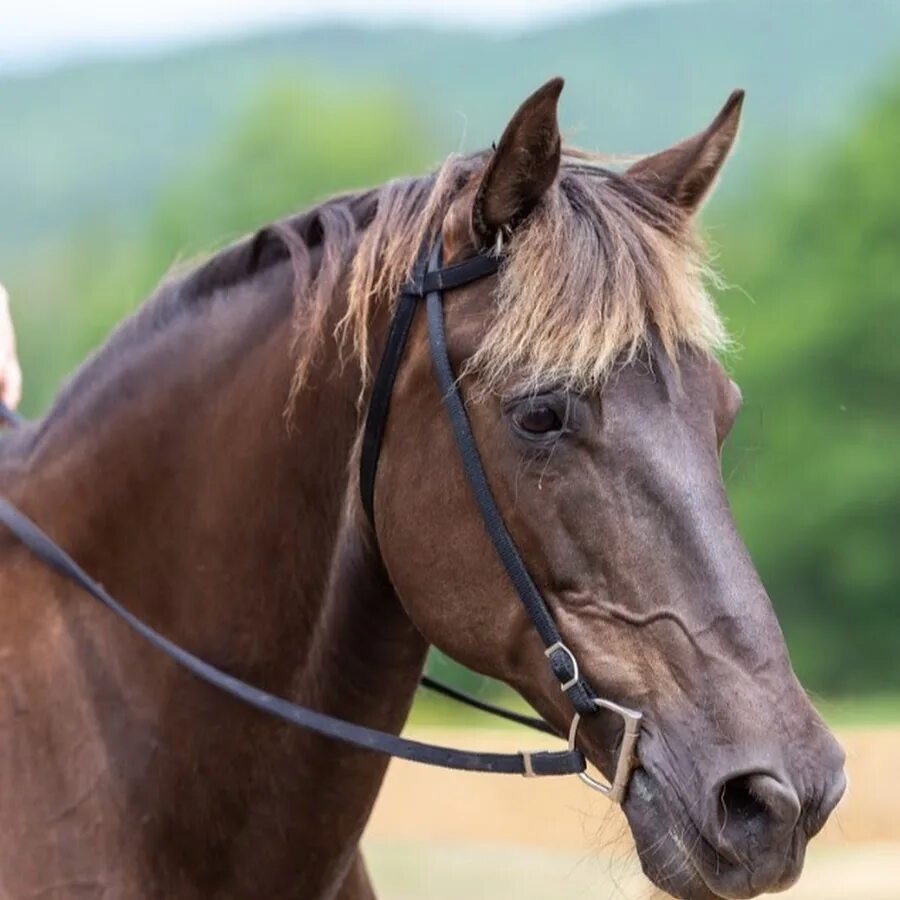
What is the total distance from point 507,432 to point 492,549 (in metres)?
0.23

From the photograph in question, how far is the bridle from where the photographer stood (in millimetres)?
2730

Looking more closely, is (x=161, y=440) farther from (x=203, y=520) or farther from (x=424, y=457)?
A: (x=424, y=457)

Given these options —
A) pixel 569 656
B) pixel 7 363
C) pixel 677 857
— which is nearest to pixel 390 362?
pixel 569 656

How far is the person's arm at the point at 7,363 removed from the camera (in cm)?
398

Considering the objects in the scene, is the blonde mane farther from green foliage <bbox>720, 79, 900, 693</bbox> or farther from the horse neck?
green foliage <bbox>720, 79, 900, 693</bbox>

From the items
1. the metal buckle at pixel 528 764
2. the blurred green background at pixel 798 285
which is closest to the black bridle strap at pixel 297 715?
the metal buckle at pixel 528 764

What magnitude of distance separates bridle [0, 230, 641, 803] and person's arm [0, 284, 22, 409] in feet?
2.70

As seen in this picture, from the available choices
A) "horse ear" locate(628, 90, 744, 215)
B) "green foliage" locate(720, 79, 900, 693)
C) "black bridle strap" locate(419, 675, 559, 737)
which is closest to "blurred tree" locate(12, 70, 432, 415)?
"green foliage" locate(720, 79, 900, 693)

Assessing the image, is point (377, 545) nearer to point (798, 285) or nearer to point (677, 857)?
point (677, 857)

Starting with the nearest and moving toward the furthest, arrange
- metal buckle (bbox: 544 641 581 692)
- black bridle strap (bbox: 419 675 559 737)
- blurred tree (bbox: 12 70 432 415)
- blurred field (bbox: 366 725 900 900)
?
metal buckle (bbox: 544 641 581 692) → black bridle strap (bbox: 419 675 559 737) → blurred field (bbox: 366 725 900 900) → blurred tree (bbox: 12 70 432 415)

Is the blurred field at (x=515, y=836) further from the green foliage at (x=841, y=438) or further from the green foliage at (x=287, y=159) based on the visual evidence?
the green foliage at (x=287, y=159)

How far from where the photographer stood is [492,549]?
111 inches

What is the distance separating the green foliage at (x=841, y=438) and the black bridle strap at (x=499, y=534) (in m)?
37.2

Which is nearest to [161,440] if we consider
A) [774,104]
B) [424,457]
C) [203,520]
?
[203,520]
